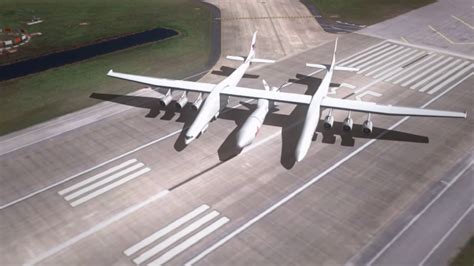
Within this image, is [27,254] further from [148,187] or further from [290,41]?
[290,41]

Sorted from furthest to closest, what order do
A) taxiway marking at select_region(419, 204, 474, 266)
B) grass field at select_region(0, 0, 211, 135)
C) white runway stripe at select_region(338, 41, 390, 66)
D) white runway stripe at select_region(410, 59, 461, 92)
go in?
white runway stripe at select_region(338, 41, 390, 66) → white runway stripe at select_region(410, 59, 461, 92) → grass field at select_region(0, 0, 211, 135) → taxiway marking at select_region(419, 204, 474, 266)

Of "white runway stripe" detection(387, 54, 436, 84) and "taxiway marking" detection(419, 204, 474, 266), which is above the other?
"white runway stripe" detection(387, 54, 436, 84)

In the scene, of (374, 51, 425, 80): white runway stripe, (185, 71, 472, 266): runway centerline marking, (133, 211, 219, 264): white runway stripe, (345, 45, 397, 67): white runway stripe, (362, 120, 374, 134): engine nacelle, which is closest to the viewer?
(133, 211, 219, 264): white runway stripe

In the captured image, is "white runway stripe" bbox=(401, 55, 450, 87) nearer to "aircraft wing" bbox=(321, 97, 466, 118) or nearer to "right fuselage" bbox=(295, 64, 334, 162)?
"aircraft wing" bbox=(321, 97, 466, 118)

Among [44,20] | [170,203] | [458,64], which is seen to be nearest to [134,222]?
[170,203]

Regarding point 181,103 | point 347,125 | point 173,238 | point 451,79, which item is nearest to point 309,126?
point 347,125

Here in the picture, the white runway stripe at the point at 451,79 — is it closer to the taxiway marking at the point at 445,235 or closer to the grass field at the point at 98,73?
the taxiway marking at the point at 445,235

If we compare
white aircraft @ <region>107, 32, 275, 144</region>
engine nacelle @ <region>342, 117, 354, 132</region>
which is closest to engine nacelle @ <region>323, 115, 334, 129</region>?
engine nacelle @ <region>342, 117, 354, 132</region>
